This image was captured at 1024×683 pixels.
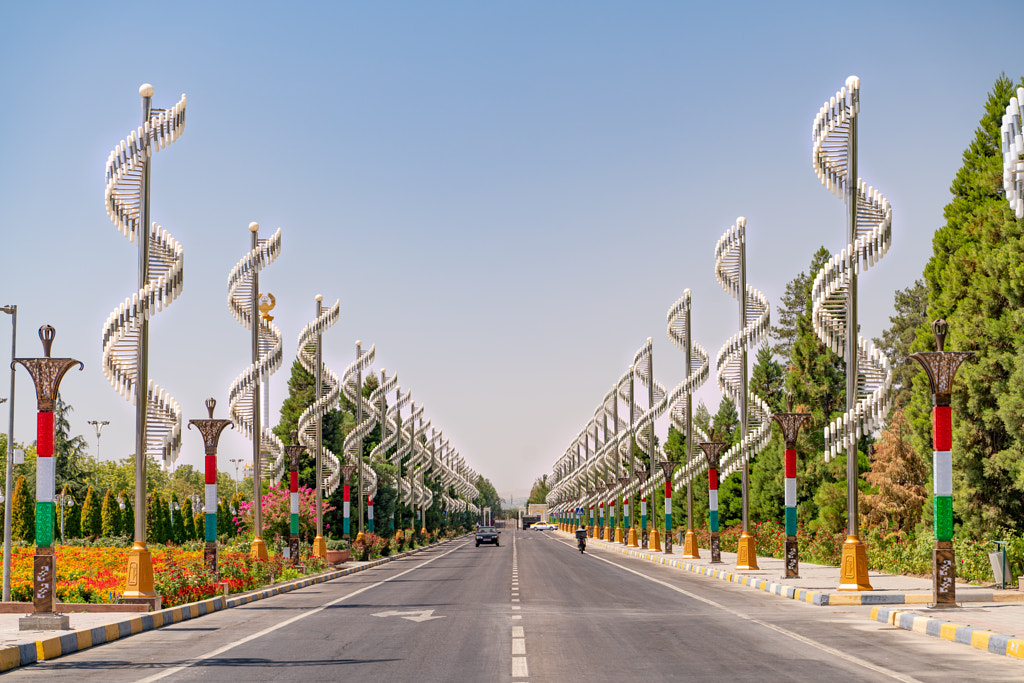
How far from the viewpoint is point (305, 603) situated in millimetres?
25109

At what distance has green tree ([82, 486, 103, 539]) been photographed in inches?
2817

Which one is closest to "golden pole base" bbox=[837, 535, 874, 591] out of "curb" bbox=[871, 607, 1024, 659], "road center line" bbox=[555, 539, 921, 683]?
"road center line" bbox=[555, 539, 921, 683]

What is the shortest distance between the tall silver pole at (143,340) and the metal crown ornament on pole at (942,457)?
14438 mm

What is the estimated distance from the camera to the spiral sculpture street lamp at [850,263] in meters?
25.1

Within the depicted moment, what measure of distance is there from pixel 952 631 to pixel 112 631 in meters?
A: 12.4

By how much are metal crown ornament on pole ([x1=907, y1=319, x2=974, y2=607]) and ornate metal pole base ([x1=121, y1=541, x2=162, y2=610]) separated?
13963 millimetres

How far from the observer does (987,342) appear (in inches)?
1107

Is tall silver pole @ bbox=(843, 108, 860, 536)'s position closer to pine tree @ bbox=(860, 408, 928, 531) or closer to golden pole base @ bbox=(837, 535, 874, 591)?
golden pole base @ bbox=(837, 535, 874, 591)

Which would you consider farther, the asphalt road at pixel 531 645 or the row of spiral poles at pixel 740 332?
the row of spiral poles at pixel 740 332

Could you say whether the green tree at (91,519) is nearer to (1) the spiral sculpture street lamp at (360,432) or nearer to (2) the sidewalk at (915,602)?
(1) the spiral sculpture street lamp at (360,432)

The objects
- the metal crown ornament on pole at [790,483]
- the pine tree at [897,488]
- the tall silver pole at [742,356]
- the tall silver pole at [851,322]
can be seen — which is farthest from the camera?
the tall silver pole at [742,356]

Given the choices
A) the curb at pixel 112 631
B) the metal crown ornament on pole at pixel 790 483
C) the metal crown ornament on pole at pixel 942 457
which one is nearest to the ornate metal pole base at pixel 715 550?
the metal crown ornament on pole at pixel 790 483

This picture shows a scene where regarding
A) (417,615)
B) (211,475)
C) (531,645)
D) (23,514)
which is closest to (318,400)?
(211,475)

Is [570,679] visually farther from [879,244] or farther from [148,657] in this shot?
[879,244]
